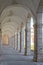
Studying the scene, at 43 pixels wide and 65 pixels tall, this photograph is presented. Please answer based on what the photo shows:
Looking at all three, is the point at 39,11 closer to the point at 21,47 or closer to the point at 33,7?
the point at 33,7

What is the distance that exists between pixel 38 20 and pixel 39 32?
1036 mm

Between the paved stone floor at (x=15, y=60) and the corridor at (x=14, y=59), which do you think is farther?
the corridor at (x=14, y=59)

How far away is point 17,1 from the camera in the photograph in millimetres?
18219

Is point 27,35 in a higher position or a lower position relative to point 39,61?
higher

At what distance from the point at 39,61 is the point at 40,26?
2945mm

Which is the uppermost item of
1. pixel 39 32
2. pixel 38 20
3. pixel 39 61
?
pixel 38 20

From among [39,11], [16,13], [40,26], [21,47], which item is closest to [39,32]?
[40,26]

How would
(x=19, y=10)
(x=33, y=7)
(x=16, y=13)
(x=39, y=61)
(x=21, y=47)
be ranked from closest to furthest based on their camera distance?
(x=39, y=61) < (x=33, y=7) < (x=19, y=10) < (x=16, y=13) < (x=21, y=47)

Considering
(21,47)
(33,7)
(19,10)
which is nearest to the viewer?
(33,7)

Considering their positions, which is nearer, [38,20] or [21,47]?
[38,20]

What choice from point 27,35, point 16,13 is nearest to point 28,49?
point 27,35

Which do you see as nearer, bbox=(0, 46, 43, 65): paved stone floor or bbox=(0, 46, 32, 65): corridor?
bbox=(0, 46, 43, 65): paved stone floor

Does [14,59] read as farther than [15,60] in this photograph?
Yes

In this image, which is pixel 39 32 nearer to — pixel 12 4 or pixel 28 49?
pixel 12 4
